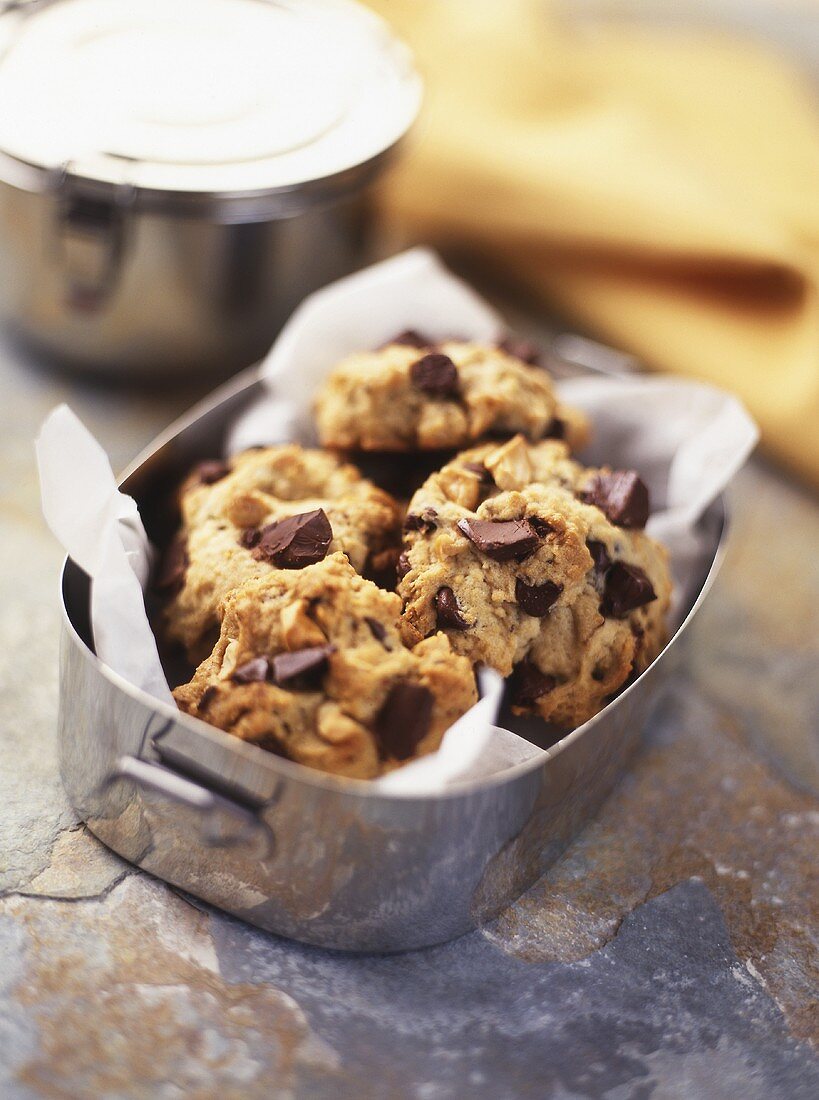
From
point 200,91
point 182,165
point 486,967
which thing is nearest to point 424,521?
point 486,967

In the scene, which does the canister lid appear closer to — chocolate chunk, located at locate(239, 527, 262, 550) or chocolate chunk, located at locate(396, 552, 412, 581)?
chocolate chunk, located at locate(239, 527, 262, 550)

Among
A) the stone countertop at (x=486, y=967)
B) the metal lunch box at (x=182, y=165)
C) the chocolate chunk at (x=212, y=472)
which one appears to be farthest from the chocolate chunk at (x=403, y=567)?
the metal lunch box at (x=182, y=165)

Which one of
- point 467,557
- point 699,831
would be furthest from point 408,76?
point 699,831

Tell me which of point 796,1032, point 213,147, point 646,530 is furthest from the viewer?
point 213,147

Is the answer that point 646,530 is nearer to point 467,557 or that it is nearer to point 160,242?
point 467,557

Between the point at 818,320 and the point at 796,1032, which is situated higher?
the point at 818,320

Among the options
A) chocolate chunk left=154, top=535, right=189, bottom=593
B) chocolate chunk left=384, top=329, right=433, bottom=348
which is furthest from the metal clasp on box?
chocolate chunk left=154, top=535, right=189, bottom=593
